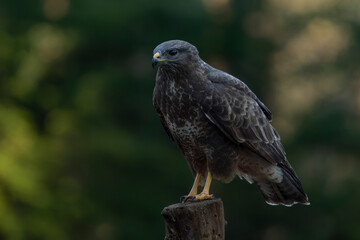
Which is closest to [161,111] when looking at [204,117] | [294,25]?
[204,117]

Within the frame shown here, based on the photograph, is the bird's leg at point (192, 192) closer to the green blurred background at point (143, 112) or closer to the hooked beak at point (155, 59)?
the hooked beak at point (155, 59)

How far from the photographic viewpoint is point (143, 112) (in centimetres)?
1180

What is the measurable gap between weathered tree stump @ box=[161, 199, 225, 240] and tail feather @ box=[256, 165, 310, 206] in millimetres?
1087

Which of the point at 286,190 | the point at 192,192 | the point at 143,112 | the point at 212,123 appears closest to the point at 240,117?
the point at 212,123

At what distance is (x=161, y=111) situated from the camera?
195 inches

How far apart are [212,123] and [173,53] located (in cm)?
63

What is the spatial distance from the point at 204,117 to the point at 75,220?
25.4ft

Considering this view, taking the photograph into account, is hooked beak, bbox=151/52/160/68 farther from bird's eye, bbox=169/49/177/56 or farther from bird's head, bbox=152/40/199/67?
bird's eye, bbox=169/49/177/56

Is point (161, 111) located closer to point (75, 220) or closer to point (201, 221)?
point (201, 221)

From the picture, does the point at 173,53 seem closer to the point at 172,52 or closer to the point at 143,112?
the point at 172,52

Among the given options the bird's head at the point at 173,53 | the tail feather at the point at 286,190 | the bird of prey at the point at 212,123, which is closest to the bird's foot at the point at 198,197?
the bird of prey at the point at 212,123

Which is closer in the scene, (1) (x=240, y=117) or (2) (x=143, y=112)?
(1) (x=240, y=117)

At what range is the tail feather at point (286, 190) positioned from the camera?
527 cm

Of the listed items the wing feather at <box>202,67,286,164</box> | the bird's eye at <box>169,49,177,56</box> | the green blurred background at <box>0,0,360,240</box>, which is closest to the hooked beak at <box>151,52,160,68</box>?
the bird's eye at <box>169,49,177,56</box>
